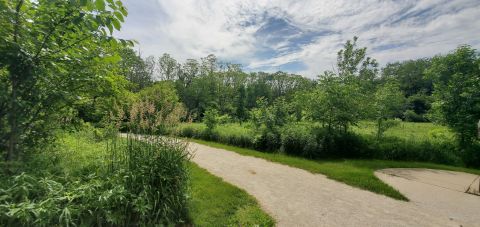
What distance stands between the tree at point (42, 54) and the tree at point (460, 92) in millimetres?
10743

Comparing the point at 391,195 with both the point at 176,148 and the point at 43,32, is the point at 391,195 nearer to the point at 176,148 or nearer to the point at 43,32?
the point at 176,148

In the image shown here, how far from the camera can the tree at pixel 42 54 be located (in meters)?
2.13

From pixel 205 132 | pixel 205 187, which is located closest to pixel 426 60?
pixel 205 132

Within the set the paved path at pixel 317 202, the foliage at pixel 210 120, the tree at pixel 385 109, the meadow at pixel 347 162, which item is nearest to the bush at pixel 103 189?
the meadow at pixel 347 162

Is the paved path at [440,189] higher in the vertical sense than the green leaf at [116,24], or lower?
lower

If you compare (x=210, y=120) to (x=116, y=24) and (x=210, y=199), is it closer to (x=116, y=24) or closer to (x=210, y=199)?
(x=210, y=199)

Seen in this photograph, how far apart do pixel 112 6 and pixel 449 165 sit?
10.4 meters

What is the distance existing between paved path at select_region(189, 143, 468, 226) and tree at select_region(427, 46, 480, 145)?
627 cm

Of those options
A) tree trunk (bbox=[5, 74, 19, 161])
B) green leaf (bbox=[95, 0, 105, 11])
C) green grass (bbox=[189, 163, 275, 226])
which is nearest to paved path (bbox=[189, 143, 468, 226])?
green grass (bbox=[189, 163, 275, 226])

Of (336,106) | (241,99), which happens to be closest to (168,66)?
(241,99)

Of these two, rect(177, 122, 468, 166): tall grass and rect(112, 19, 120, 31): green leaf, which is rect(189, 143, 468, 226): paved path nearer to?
rect(177, 122, 468, 166): tall grass

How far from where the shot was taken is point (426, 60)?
139 feet

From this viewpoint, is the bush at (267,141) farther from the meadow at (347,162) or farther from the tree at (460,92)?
the tree at (460,92)

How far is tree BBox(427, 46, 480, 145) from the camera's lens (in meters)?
7.59
